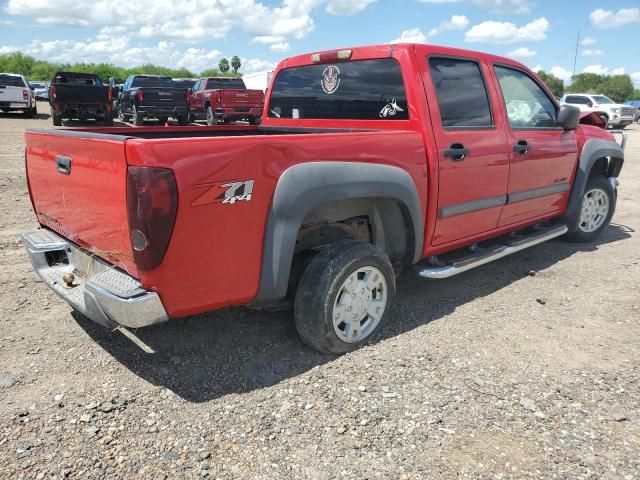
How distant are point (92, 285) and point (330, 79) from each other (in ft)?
8.06

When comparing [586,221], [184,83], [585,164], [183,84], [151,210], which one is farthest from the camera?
[184,83]

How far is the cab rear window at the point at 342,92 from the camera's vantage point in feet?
12.0

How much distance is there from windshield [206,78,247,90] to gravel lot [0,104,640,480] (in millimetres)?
15282

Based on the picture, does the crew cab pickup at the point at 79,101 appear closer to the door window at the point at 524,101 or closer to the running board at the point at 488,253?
the door window at the point at 524,101

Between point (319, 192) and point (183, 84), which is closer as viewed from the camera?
point (319, 192)

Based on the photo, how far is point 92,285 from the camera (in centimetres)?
255

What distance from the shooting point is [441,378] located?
118 inches

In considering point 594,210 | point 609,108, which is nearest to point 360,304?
point 594,210

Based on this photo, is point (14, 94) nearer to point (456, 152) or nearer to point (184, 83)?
point (184, 83)

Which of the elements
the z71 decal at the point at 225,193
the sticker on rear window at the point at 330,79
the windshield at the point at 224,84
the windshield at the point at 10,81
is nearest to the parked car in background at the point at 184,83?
the windshield at the point at 224,84

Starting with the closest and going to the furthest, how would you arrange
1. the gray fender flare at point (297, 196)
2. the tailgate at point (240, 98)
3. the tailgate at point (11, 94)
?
the gray fender flare at point (297, 196)
the tailgate at point (240, 98)
the tailgate at point (11, 94)

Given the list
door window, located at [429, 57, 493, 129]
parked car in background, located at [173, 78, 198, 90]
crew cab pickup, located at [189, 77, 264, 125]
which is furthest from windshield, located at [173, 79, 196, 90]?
door window, located at [429, 57, 493, 129]

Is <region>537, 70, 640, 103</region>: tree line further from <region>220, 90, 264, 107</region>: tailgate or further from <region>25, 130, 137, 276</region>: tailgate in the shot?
<region>25, 130, 137, 276</region>: tailgate

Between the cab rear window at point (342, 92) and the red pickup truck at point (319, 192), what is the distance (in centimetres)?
1
